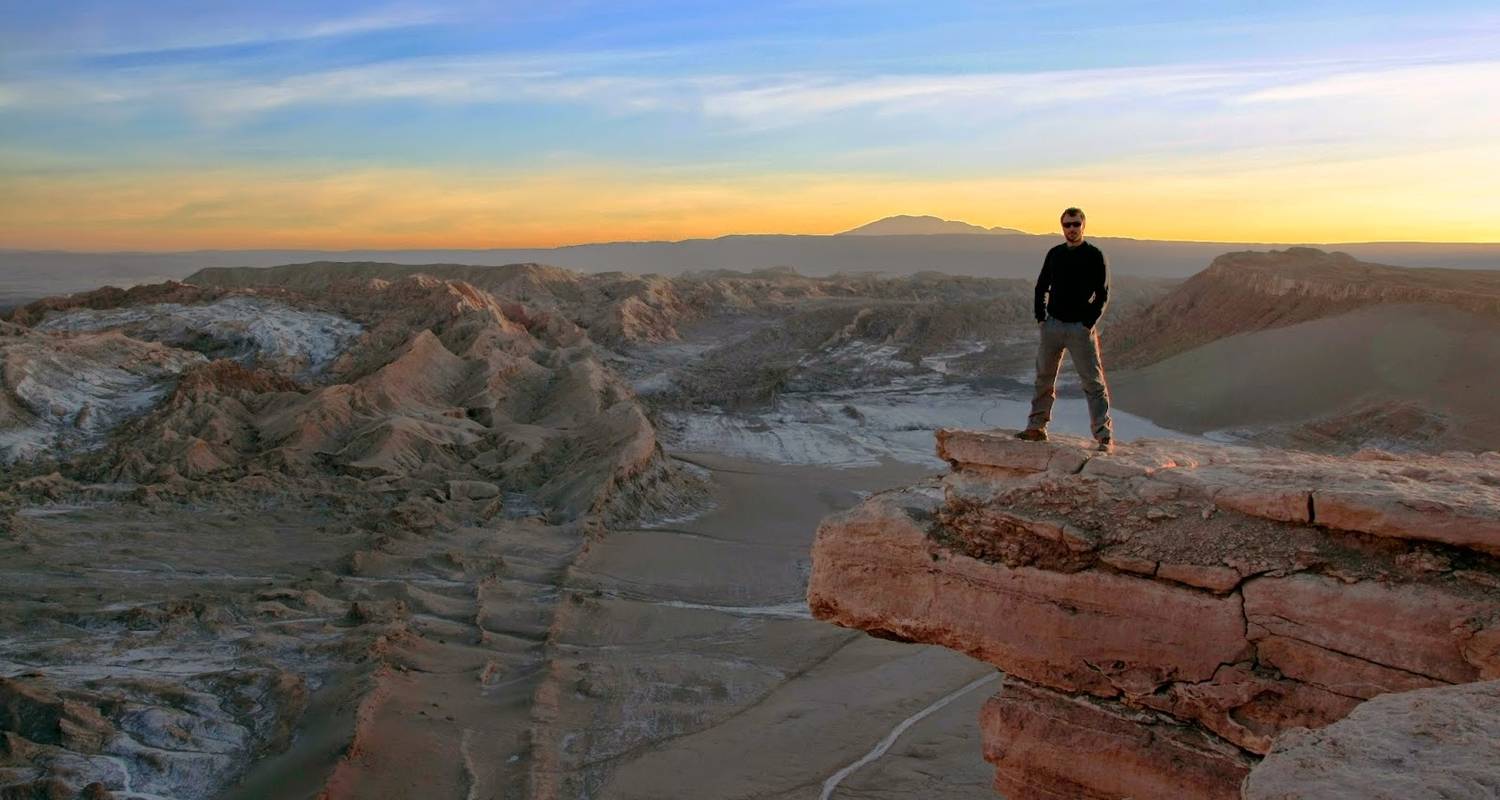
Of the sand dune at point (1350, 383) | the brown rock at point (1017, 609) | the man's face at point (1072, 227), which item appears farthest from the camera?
the sand dune at point (1350, 383)

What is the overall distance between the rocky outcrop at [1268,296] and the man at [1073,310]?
16636 mm

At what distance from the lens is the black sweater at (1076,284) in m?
5.49

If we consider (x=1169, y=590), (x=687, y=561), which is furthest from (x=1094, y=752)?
(x=687, y=561)

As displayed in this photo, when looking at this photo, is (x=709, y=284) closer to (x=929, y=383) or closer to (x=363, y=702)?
(x=929, y=383)

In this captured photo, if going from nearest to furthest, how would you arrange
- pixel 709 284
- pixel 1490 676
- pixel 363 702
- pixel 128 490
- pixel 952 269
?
pixel 1490 676 < pixel 363 702 < pixel 128 490 < pixel 709 284 < pixel 952 269

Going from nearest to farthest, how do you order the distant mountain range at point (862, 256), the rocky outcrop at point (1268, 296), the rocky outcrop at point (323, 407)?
1. the rocky outcrop at point (323, 407)
2. the rocky outcrop at point (1268, 296)
3. the distant mountain range at point (862, 256)

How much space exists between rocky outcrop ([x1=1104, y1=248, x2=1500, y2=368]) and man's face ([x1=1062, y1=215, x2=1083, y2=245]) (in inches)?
658

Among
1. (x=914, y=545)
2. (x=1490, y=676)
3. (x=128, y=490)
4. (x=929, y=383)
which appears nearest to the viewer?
(x=1490, y=676)

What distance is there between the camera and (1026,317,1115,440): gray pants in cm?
545

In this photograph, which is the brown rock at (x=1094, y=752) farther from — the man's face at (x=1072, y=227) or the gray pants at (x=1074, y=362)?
the man's face at (x=1072, y=227)

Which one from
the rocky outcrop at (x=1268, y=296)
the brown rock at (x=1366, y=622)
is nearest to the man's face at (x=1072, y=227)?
the brown rock at (x=1366, y=622)

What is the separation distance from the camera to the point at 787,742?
23.1 feet

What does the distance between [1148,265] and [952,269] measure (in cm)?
1716

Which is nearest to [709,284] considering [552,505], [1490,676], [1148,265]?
[552,505]
